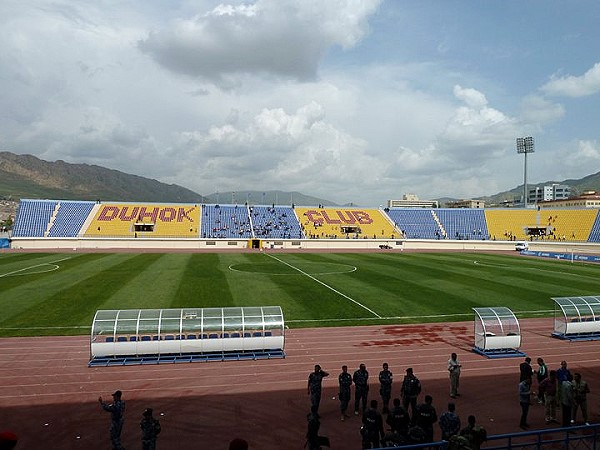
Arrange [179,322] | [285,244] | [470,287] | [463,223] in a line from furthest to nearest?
1. [463,223]
2. [285,244]
3. [470,287]
4. [179,322]

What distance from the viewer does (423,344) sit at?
19922 millimetres

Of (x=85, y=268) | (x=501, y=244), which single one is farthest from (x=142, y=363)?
(x=501, y=244)

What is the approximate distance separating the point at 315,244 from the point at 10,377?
57413 millimetres

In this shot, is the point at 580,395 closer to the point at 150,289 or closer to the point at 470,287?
the point at 470,287

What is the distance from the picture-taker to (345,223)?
81.4 meters

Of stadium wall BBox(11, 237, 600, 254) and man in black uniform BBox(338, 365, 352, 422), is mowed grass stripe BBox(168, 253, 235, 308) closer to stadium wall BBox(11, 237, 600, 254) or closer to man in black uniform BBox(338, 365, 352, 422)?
man in black uniform BBox(338, 365, 352, 422)

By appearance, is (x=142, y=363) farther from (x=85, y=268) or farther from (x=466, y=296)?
(x=85, y=268)

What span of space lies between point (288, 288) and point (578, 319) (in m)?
17.6

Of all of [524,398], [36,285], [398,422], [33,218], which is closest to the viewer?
A: [398,422]

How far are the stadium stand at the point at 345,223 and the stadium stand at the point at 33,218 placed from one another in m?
40.2

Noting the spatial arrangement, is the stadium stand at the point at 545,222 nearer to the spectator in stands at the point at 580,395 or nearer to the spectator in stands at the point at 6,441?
the spectator in stands at the point at 580,395

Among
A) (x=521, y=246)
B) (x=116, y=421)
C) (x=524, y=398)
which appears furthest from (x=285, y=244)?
(x=116, y=421)

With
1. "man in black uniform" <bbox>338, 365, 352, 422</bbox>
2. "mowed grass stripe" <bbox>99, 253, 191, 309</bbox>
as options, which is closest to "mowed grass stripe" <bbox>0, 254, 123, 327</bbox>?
"mowed grass stripe" <bbox>99, 253, 191, 309</bbox>

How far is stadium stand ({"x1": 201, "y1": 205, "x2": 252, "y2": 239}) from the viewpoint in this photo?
7338cm
